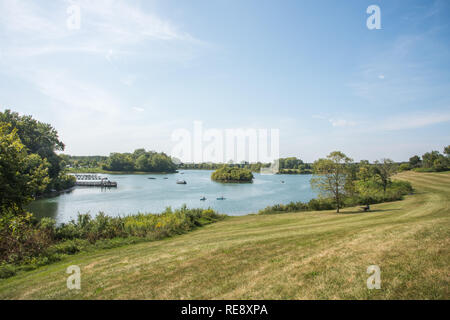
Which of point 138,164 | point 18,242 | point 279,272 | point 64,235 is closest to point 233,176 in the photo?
point 138,164

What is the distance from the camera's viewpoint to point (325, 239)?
1148cm

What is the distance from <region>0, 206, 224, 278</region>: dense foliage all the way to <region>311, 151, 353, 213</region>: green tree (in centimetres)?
1517

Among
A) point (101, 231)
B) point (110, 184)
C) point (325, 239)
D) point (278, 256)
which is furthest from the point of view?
point (110, 184)

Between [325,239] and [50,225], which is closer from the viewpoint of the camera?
[325,239]

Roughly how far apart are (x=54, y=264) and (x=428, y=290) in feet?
54.0

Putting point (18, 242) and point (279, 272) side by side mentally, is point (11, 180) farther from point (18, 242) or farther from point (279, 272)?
point (279, 272)

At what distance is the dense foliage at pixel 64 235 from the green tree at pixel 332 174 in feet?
49.8

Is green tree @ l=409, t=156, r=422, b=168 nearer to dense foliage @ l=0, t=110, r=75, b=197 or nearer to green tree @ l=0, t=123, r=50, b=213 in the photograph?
green tree @ l=0, t=123, r=50, b=213

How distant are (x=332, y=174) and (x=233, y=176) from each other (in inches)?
3768
